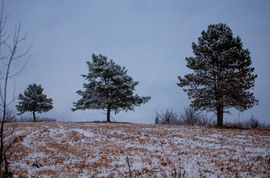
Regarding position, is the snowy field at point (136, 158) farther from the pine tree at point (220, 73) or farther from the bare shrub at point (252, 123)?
the bare shrub at point (252, 123)

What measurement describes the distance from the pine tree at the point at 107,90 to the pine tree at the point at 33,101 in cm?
1126

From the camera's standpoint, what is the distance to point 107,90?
928 inches

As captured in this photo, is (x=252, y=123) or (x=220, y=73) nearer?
(x=220, y=73)

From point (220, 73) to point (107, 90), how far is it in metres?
14.0

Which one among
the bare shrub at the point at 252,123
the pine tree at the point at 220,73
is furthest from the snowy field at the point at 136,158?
the bare shrub at the point at 252,123

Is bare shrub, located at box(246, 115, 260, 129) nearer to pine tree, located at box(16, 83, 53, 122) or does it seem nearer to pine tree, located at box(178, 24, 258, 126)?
pine tree, located at box(178, 24, 258, 126)

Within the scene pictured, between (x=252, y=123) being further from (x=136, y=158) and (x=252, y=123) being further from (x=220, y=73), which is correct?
(x=136, y=158)

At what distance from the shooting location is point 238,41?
738 inches

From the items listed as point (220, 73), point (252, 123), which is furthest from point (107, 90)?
point (252, 123)

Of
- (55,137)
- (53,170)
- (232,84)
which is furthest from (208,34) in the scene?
(53,170)

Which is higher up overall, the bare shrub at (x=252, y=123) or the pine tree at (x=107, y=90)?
the pine tree at (x=107, y=90)

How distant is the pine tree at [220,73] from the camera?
17.0m

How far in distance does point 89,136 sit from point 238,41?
59.3 feet

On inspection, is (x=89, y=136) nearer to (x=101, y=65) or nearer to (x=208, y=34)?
(x=101, y=65)
